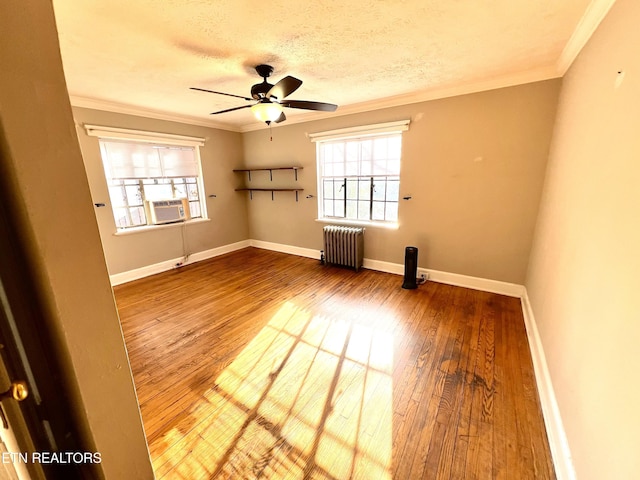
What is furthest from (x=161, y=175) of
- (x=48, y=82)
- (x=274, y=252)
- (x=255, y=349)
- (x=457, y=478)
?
(x=457, y=478)

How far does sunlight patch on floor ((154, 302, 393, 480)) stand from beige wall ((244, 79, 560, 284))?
69.9 inches

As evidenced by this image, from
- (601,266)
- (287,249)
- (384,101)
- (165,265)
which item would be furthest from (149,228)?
(601,266)

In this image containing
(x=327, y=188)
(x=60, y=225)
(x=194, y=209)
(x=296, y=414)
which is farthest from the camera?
(x=194, y=209)

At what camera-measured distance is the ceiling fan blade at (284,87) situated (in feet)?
6.80

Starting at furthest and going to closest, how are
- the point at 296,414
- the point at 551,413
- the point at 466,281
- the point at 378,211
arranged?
the point at 378,211
the point at 466,281
the point at 296,414
the point at 551,413

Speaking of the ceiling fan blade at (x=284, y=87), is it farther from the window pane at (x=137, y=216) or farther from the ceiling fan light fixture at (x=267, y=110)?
the window pane at (x=137, y=216)

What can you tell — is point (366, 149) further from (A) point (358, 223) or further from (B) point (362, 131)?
(A) point (358, 223)

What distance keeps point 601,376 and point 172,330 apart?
3.17m

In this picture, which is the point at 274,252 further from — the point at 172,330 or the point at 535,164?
the point at 535,164

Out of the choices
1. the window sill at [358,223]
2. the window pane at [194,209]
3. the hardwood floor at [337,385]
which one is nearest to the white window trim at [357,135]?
the window sill at [358,223]

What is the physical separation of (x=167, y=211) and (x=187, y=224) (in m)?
0.42

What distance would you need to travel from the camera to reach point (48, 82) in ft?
2.39

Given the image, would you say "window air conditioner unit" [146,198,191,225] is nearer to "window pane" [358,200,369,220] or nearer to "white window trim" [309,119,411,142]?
"white window trim" [309,119,411,142]

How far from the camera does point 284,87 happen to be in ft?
7.10
